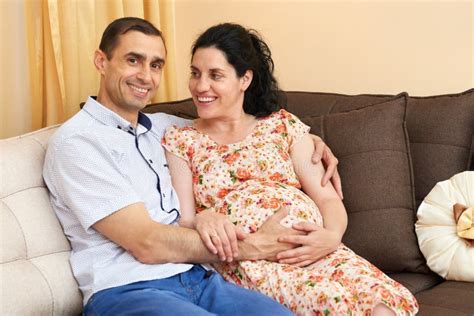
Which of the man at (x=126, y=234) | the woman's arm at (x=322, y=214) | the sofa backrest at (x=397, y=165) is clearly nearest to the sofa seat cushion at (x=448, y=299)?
the sofa backrest at (x=397, y=165)

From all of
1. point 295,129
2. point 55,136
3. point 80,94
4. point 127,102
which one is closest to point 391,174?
point 295,129

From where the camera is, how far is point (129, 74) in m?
2.07

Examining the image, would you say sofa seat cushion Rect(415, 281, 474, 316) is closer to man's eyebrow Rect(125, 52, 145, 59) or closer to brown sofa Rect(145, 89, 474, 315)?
brown sofa Rect(145, 89, 474, 315)

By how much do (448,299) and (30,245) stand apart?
1110mm

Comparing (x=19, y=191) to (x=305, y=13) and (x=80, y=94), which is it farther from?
(x=305, y=13)

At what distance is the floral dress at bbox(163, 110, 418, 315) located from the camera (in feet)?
5.77

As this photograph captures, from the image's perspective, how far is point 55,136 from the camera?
6.33ft

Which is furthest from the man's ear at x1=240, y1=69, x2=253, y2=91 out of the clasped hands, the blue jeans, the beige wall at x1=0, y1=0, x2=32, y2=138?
the beige wall at x1=0, y1=0, x2=32, y2=138

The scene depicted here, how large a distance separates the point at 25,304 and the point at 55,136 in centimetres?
45

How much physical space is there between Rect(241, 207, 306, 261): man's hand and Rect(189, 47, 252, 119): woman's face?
0.42 metres

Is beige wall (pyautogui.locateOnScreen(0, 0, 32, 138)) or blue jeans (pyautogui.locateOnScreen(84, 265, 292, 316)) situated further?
beige wall (pyautogui.locateOnScreen(0, 0, 32, 138))

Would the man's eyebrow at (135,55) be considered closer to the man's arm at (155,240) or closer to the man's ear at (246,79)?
the man's ear at (246,79)

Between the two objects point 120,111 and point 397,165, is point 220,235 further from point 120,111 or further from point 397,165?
point 397,165

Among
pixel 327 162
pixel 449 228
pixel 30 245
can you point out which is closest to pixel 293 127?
pixel 327 162
